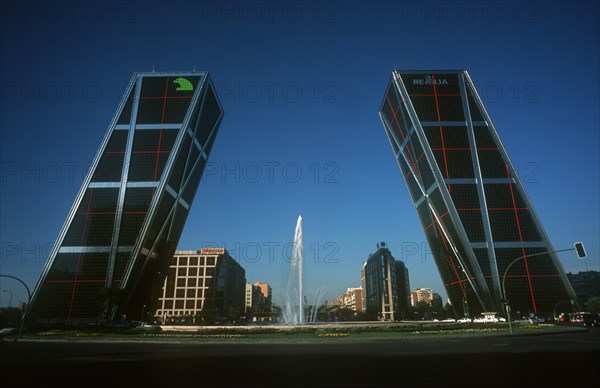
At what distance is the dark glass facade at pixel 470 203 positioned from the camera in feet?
188

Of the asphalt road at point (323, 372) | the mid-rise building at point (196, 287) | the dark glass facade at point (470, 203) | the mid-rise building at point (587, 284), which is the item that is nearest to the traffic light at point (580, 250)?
the asphalt road at point (323, 372)

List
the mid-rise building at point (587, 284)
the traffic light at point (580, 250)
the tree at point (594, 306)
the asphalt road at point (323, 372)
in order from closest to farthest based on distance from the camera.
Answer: the asphalt road at point (323, 372), the traffic light at point (580, 250), the tree at point (594, 306), the mid-rise building at point (587, 284)

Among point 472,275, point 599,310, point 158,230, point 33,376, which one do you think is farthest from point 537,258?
point 33,376

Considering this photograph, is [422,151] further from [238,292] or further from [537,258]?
[238,292]

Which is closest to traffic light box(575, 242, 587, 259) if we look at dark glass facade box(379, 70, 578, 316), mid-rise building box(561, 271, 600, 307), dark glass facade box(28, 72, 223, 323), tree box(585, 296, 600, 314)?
dark glass facade box(379, 70, 578, 316)

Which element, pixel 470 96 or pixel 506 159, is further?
pixel 470 96

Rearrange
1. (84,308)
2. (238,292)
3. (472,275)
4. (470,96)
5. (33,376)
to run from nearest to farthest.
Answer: (33,376), (84,308), (472,275), (470,96), (238,292)

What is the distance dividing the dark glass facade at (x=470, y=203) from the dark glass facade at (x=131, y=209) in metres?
40.7

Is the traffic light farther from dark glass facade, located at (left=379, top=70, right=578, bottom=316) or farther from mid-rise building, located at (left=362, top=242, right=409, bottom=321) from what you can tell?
mid-rise building, located at (left=362, top=242, right=409, bottom=321)

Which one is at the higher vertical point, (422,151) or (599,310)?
(422,151)

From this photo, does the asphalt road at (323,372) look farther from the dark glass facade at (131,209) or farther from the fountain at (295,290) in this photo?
the dark glass facade at (131,209)

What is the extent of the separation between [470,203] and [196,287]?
80557 millimetres

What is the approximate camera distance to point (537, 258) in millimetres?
58531

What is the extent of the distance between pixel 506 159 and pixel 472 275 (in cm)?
2114
